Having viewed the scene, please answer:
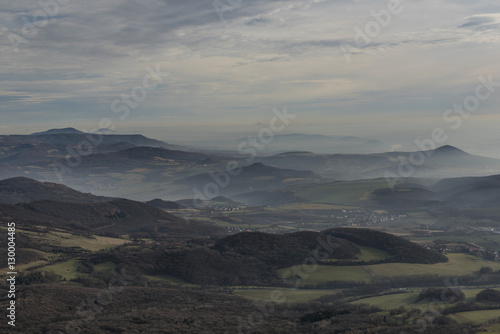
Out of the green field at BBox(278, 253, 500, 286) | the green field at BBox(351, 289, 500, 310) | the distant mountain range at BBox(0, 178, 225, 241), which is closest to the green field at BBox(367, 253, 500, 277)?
the green field at BBox(278, 253, 500, 286)

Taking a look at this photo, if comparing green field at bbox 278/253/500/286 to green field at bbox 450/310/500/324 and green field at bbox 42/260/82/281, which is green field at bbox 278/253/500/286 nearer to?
green field at bbox 450/310/500/324

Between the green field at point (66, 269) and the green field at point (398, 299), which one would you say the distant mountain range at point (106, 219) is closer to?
the green field at point (66, 269)

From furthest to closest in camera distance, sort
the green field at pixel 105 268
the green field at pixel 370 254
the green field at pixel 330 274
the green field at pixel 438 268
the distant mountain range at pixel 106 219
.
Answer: the distant mountain range at pixel 106 219, the green field at pixel 370 254, the green field at pixel 438 268, the green field at pixel 330 274, the green field at pixel 105 268

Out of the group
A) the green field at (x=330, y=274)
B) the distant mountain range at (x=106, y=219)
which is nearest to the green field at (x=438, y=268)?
the green field at (x=330, y=274)

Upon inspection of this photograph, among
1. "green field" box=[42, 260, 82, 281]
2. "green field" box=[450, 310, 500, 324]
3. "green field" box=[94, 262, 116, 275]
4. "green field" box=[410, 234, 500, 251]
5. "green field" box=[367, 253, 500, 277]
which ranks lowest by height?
"green field" box=[410, 234, 500, 251]

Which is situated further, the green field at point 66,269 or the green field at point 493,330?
the green field at point 66,269

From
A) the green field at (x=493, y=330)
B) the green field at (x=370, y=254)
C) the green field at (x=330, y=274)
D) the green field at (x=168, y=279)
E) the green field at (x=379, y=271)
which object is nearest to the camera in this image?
the green field at (x=493, y=330)

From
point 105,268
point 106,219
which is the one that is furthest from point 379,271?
point 106,219

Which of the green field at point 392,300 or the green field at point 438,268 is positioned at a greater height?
the green field at point 392,300

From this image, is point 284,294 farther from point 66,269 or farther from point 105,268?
point 66,269

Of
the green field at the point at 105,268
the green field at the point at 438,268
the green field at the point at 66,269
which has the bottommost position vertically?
the green field at the point at 438,268
